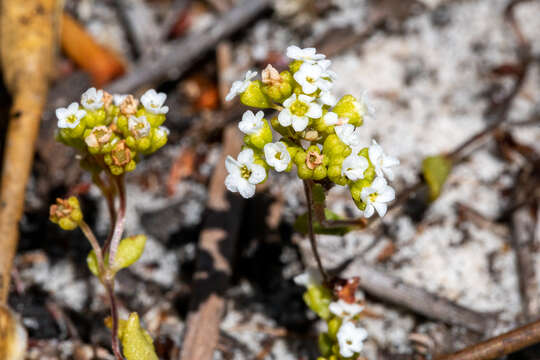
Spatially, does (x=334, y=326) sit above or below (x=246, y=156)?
below

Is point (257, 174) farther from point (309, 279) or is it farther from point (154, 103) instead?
point (309, 279)

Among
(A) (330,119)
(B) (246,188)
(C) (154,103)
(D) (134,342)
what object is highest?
(C) (154,103)

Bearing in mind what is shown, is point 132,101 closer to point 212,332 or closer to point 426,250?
point 212,332

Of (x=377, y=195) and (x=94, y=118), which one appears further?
(x=94, y=118)

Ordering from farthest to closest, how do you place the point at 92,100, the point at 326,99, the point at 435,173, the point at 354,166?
the point at 435,173 < the point at 92,100 < the point at 326,99 < the point at 354,166

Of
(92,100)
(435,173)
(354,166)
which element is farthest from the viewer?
(435,173)

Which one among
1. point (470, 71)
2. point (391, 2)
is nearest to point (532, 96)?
point (470, 71)

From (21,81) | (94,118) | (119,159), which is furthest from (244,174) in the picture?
(21,81)

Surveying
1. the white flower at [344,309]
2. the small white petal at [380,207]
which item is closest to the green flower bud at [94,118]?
the small white petal at [380,207]
